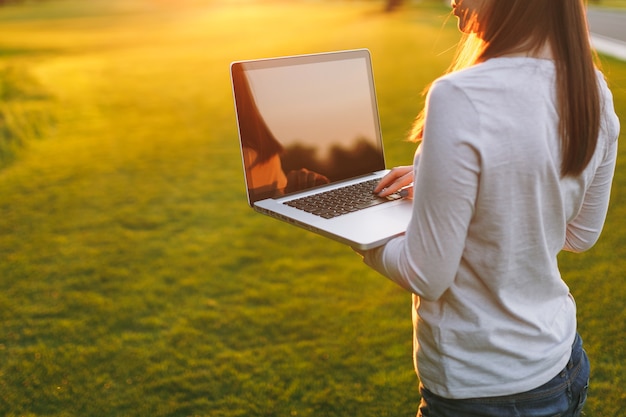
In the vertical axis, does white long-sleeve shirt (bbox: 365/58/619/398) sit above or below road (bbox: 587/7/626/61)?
above

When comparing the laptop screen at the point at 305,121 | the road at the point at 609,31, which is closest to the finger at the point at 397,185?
the laptop screen at the point at 305,121

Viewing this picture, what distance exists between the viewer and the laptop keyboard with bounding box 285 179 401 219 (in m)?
1.85

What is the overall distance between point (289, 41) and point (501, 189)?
58.3ft

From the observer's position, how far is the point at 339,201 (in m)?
1.95

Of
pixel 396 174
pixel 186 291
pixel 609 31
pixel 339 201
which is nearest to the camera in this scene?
pixel 396 174

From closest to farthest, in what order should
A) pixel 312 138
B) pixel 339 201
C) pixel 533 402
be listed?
pixel 533 402
pixel 339 201
pixel 312 138

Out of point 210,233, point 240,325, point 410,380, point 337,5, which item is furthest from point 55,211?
point 337,5

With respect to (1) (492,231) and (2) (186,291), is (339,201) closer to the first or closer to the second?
(1) (492,231)

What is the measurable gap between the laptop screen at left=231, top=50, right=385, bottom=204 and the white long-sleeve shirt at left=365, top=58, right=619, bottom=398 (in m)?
0.65

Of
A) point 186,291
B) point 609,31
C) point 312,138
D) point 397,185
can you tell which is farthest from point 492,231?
point 609,31

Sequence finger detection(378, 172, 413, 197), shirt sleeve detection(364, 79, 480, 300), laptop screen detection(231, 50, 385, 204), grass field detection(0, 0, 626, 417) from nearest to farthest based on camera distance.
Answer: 1. shirt sleeve detection(364, 79, 480, 300)
2. finger detection(378, 172, 413, 197)
3. laptop screen detection(231, 50, 385, 204)
4. grass field detection(0, 0, 626, 417)

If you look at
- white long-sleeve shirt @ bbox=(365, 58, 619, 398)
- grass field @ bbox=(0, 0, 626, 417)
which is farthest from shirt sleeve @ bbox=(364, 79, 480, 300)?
grass field @ bbox=(0, 0, 626, 417)

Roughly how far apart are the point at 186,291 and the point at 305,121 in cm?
248

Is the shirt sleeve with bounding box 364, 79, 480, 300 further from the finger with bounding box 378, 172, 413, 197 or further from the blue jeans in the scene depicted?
the finger with bounding box 378, 172, 413, 197
